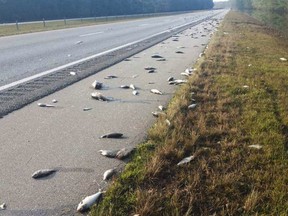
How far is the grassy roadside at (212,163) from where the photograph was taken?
2283mm

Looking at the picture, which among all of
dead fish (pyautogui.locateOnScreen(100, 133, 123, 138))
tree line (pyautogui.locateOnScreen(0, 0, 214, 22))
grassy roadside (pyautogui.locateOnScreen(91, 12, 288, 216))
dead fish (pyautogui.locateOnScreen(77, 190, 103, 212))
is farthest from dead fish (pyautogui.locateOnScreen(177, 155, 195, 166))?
tree line (pyautogui.locateOnScreen(0, 0, 214, 22))

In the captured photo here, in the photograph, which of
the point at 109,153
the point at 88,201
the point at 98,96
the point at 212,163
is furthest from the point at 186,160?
the point at 98,96

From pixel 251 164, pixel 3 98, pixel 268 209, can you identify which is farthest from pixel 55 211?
pixel 3 98

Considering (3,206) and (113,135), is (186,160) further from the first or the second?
(3,206)

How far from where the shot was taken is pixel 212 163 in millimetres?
2881

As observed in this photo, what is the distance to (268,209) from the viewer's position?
7.42ft

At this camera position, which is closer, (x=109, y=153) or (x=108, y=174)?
(x=108, y=174)

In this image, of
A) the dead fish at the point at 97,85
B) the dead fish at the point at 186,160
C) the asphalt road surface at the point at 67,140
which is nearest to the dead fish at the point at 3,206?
the asphalt road surface at the point at 67,140

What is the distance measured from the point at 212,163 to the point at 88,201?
1174mm

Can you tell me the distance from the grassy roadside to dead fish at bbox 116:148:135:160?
0.30 ft

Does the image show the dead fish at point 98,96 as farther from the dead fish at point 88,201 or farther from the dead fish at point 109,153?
the dead fish at point 88,201

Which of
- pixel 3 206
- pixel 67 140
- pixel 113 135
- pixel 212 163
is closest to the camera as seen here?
pixel 3 206

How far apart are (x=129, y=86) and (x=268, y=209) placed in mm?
4035

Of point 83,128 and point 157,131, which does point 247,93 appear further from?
point 83,128
